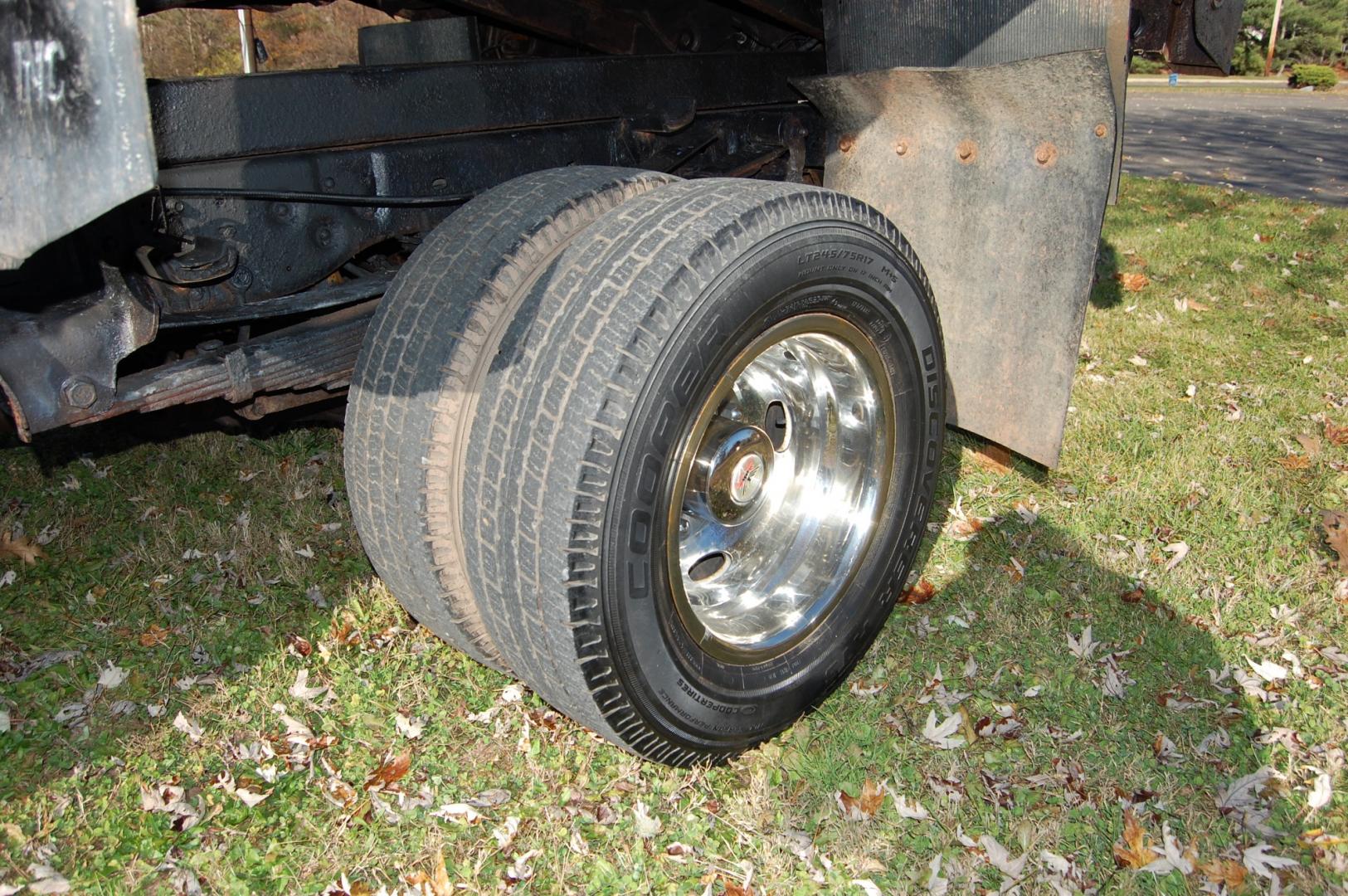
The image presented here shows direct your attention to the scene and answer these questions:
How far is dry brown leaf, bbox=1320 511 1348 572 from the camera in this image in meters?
3.47

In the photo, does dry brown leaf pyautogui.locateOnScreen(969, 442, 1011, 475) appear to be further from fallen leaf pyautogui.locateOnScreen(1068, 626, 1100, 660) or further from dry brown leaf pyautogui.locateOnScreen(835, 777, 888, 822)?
dry brown leaf pyautogui.locateOnScreen(835, 777, 888, 822)

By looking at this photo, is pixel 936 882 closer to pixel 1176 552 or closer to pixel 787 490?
pixel 787 490

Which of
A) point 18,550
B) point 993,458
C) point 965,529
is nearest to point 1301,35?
point 993,458

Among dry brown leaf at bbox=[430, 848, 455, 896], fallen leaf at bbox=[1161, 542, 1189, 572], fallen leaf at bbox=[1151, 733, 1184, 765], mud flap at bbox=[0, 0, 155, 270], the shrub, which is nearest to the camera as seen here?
mud flap at bbox=[0, 0, 155, 270]

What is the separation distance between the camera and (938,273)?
341 centimetres

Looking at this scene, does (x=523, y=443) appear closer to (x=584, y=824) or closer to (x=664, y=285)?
(x=664, y=285)

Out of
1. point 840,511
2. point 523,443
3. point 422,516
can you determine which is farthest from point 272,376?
point 840,511

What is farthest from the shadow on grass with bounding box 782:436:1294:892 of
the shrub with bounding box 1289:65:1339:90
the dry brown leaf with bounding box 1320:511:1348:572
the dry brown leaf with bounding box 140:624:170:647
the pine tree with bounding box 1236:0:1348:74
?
the pine tree with bounding box 1236:0:1348:74

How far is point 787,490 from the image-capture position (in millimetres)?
2881

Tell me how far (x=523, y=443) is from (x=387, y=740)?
3.58 feet

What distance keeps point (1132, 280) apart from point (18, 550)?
5.68m

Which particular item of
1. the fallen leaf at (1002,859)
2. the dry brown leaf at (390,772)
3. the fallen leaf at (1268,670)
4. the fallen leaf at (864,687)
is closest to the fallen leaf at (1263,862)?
the fallen leaf at (1002,859)

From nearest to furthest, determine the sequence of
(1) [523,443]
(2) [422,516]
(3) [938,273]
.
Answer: (1) [523,443], (2) [422,516], (3) [938,273]

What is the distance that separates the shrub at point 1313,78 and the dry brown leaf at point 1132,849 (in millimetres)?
26087
